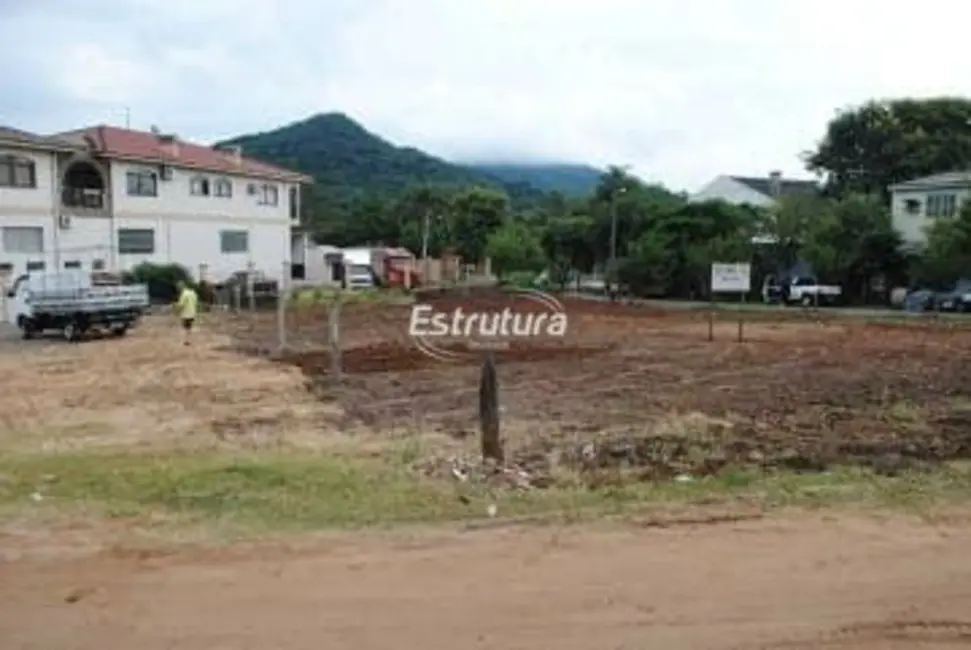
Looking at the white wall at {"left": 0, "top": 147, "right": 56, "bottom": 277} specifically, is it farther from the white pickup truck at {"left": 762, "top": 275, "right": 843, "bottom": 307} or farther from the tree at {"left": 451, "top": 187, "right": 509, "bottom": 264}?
the tree at {"left": 451, "top": 187, "right": 509, "bottom": 264}

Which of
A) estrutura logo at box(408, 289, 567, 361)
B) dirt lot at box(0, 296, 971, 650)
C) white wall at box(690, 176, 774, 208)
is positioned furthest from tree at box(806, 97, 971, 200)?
estrutura logo at box(408, 289, 567, 361)

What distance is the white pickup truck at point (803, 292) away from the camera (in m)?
43.8

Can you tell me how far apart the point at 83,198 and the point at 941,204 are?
3648cm

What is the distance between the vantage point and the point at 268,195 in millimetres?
51250

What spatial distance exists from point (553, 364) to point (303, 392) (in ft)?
16.0

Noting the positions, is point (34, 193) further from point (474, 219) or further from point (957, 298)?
point (474, 219)

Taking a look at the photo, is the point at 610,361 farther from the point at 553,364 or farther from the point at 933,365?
the point at 933,365

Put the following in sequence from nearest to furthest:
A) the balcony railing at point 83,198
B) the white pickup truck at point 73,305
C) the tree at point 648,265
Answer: the white pickup truck at point 73,305
the balcony railing at point 83,198
the tree at point 648,265

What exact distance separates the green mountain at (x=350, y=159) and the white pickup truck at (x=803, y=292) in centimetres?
5365

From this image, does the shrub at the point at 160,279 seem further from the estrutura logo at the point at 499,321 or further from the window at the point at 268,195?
the estrutura logo at the point at 499,321

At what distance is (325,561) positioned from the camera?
603 centimetres

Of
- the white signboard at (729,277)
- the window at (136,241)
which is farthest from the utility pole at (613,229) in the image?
the white signboard at (729,277)

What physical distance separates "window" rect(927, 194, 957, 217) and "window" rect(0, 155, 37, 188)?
36513 mm

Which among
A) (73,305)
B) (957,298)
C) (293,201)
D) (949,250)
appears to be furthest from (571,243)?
(73,305)
